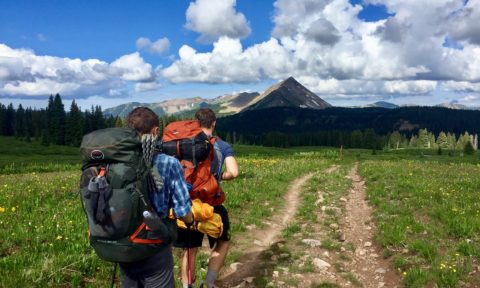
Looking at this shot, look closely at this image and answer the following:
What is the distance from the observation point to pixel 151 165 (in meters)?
4.61

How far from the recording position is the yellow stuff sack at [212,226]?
6102 millimetres

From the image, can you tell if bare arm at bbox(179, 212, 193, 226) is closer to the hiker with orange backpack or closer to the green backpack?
the green backpack

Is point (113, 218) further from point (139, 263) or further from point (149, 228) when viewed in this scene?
point (139, 263)

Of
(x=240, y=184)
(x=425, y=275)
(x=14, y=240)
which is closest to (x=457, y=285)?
(x=425, y=275)

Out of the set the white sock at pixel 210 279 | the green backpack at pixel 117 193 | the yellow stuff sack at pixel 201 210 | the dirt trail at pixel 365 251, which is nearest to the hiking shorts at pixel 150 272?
the green backpack at pixel 117 193


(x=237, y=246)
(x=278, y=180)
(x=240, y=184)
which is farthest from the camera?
(x=278, y=180)

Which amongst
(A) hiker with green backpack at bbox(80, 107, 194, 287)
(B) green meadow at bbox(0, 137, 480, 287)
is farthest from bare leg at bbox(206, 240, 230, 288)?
(A) hiker with green backpack at bbox(80, 107, 194, 287)

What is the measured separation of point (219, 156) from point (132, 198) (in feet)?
8.90

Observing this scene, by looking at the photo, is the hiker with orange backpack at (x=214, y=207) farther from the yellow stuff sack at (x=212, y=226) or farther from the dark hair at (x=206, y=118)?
the yellow stuff sack at (x=212, y=226)

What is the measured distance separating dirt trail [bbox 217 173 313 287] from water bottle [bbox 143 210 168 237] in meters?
4.25

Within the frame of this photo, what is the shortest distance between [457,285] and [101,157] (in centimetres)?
724

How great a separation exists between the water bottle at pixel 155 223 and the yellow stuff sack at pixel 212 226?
1591mm

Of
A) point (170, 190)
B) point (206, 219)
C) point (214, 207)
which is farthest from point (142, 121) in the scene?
point (214, 207)

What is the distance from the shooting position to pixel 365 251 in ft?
34.6
